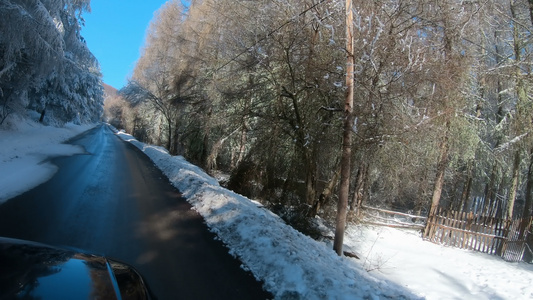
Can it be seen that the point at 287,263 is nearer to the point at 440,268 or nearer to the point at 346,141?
the point at 346,141

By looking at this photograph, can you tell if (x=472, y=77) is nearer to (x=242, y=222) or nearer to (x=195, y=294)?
(x=242, y=222)

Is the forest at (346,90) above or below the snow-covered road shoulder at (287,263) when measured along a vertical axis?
above

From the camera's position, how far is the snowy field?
4766 mm

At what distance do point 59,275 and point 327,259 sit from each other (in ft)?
15.4

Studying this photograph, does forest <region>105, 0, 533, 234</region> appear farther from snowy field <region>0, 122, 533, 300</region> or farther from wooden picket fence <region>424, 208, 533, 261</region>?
snowy field <region>0, 122, 533, 300</region>

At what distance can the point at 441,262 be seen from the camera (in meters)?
10.7

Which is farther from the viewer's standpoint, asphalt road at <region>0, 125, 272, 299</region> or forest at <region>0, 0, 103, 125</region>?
forest at <region>0, 0, 103, 125</region>

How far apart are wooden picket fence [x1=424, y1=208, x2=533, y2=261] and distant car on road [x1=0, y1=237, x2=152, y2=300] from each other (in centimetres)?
1478

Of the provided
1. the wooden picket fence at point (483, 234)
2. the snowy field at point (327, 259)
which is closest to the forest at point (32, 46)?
the snowy field at point (327, 259)

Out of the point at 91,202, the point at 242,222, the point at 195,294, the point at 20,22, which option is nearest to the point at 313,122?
the point at 242,222

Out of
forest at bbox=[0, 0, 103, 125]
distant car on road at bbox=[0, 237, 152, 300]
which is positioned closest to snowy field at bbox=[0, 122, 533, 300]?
distant car on road at bbox=[0, 237, 152, 300]

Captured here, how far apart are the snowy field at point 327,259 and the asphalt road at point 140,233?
0.40 metres

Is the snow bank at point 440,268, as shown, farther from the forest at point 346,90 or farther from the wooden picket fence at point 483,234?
the forest at point 346,90

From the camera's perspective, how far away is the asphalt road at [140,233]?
14.4 ft
